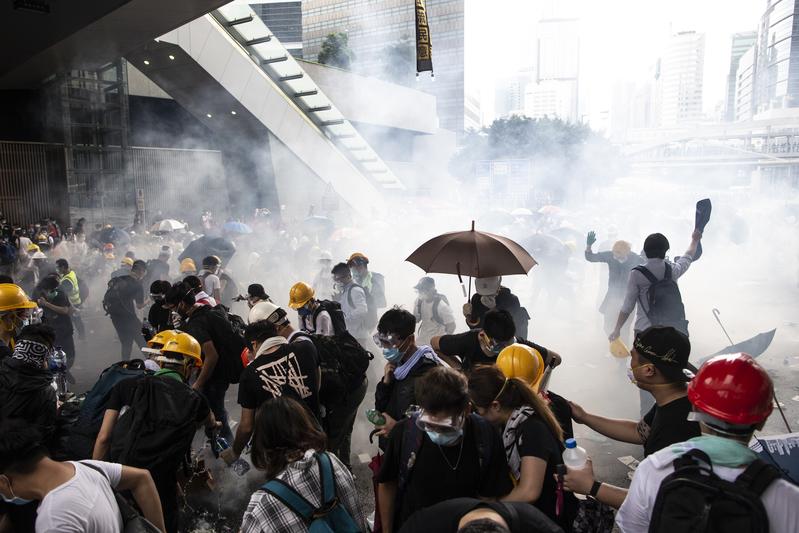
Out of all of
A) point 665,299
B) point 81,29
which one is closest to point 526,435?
point 665,299

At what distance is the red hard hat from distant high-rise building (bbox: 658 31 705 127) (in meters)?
32.6

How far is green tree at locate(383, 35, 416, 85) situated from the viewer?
144ft

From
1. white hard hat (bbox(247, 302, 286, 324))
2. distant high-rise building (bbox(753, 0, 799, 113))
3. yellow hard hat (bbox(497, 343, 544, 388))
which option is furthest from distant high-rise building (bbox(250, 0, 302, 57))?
yellow hard hat (bbox(497, 343, 544, 388))

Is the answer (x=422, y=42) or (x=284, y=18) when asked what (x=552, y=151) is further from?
(x=284, y=18)

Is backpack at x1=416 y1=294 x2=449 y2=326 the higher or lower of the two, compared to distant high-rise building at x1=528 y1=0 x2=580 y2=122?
lower

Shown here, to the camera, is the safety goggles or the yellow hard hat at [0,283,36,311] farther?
the yellow hard hat at [0,283,36,311]

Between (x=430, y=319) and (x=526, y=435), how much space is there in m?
3.42

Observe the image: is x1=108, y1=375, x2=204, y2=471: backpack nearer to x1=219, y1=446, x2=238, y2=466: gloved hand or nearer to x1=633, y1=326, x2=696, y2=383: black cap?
x1=219, y1=446, x2=238, y2=466: gloved hand

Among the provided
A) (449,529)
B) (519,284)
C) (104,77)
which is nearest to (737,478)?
(449,529)

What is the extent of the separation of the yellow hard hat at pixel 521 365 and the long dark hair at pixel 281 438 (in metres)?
0.95

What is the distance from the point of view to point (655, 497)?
5.55ft

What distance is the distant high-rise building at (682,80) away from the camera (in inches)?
1303

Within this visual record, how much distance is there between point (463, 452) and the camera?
2.03 m

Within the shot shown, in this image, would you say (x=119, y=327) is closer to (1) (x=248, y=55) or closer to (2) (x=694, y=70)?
(1) (x=248, y=55)
